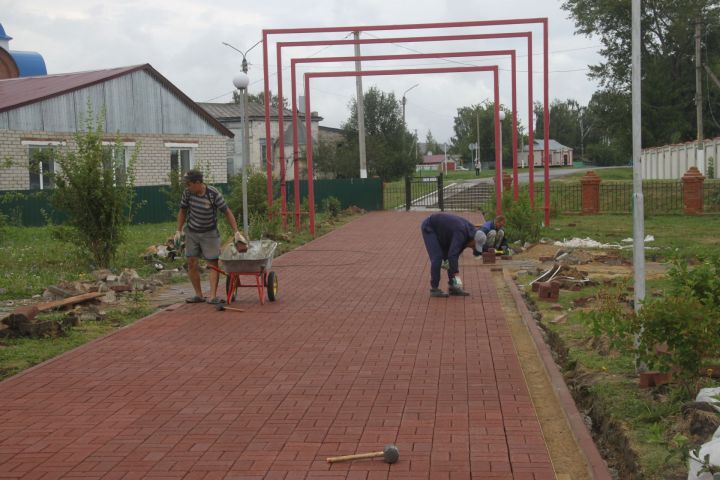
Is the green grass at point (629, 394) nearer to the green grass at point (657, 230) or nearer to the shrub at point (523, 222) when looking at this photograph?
the shrub at point (523, 222)

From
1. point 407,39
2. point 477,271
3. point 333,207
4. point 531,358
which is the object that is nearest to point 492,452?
point 531,358

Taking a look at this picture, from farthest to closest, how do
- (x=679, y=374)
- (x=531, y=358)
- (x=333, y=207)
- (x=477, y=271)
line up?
(x=333, y=207)
(x=477, y=271)
(x=531, y=358)
(x=679, y=374)

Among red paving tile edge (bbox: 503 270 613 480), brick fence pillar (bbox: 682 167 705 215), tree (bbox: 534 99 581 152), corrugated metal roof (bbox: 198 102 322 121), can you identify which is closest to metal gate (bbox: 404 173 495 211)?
brick fence pillar (bbox: 682 167 705 215)

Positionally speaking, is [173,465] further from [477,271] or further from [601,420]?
[477,271]

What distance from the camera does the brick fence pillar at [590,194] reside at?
32781mm

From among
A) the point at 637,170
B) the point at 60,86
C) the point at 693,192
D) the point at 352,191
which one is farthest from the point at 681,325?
the point at 352,191

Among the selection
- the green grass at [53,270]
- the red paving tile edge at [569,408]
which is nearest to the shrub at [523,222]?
the green grass at [53,270]

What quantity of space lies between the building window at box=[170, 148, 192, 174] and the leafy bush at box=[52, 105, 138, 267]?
20.1m

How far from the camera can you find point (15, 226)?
26.7 metres

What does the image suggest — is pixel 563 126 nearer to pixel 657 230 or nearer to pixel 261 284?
pixel 657 230

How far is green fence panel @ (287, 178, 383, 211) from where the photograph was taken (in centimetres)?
3719

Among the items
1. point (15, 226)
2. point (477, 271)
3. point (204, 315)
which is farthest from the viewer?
point (15, 226)

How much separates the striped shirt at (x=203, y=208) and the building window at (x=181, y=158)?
24.4m

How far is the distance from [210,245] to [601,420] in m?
6.55
